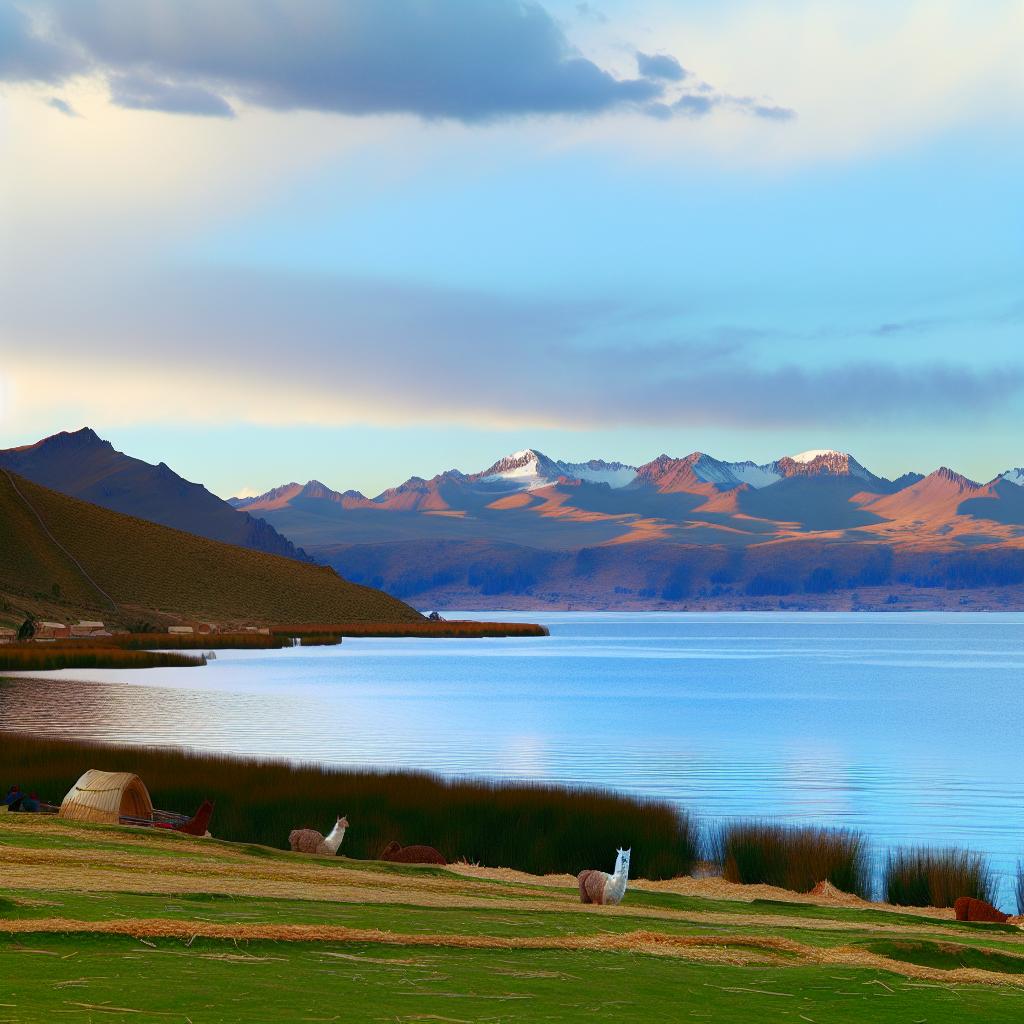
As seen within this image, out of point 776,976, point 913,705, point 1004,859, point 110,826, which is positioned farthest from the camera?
point 913,705

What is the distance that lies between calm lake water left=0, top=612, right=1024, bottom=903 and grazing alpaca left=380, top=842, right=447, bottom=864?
1042cm

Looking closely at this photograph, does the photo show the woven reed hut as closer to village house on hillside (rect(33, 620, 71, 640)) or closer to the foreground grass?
the foreground grass

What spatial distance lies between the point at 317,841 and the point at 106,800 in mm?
3624

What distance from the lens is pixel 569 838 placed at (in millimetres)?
26266

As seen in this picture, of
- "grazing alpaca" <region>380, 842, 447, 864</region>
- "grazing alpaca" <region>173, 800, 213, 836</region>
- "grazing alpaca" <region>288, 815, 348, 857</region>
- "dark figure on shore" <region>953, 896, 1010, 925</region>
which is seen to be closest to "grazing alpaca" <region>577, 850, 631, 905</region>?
"dark figure on shore" <region>953, 896, 1010, 925</region>

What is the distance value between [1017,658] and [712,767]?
109508mm

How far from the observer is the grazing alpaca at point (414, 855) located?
2360 cm

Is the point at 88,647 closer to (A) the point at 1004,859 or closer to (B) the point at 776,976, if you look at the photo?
(A) the point at 1004,859

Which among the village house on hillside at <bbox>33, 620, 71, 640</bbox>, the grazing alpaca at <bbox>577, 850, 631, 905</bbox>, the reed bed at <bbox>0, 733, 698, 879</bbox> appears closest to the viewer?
the grazing alpaca at <bbox>577, 850, 631, 905</bbox>

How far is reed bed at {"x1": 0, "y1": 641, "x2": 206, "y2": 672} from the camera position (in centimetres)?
8954

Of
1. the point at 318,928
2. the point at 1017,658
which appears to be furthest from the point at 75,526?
the point at 318,928

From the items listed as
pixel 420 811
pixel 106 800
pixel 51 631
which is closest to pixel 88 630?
pixel 51 631

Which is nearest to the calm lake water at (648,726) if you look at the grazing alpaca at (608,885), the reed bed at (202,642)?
the grazing alpaca at (608,885)

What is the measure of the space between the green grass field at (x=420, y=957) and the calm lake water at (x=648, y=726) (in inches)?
552
